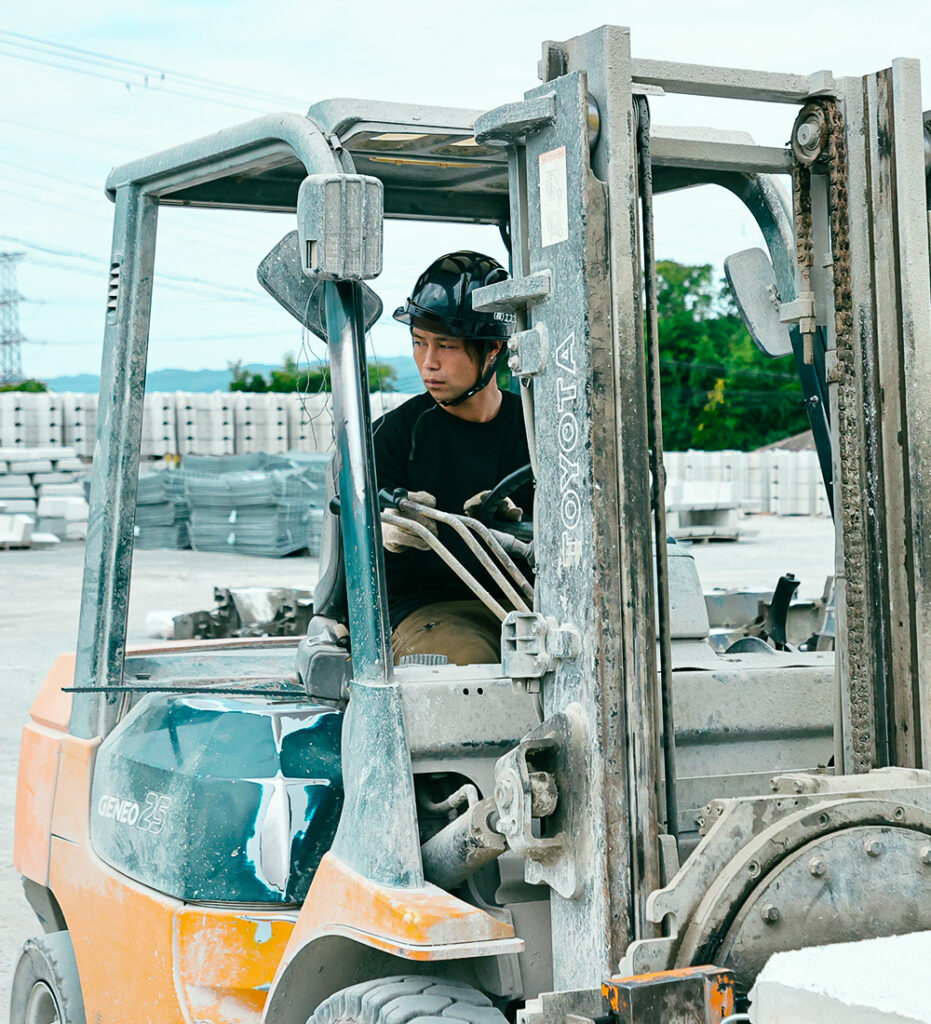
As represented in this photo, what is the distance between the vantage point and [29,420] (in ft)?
109

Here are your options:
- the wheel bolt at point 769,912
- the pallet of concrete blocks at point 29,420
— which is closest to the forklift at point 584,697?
the wheel bolt at point 769,912

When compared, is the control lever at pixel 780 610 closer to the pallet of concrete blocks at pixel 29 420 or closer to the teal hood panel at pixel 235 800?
the teal hood panel at pixel 235 800

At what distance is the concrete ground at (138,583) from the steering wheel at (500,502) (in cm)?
459

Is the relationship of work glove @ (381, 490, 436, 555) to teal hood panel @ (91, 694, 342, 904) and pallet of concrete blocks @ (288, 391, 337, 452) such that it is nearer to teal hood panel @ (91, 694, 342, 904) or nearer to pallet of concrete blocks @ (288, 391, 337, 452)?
pallet of concrete blocks @ (288, 391, 337, 452)

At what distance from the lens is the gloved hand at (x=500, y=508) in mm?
3455

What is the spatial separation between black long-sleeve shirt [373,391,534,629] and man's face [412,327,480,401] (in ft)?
0.25

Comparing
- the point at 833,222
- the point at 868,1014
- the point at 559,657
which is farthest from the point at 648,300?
the point at 868,1014

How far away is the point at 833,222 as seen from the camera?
2.82 meters

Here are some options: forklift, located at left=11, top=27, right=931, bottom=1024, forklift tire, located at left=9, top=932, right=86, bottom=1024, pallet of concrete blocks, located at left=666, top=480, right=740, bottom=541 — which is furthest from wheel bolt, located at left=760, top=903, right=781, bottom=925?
pallet of concrete blocks, located at left=666, top=480, right=740, bottom=541

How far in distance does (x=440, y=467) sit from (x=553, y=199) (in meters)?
1.19

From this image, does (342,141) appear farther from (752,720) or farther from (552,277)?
(752,720)

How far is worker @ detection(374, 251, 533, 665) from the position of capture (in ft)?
11.7

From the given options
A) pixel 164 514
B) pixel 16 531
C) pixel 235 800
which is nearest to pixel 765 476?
pixel 164 514

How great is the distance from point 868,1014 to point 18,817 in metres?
3.13
